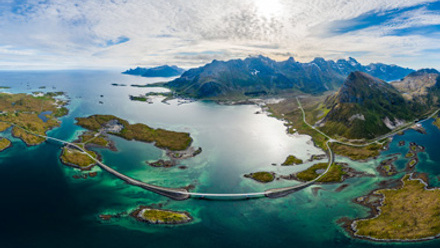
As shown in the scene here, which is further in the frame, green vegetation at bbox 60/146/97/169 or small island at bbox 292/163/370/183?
green vegetation at bbox 60/146/97/169

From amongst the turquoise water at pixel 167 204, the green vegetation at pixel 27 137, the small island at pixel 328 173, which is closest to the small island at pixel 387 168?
the turquoise water at pixel 167 204

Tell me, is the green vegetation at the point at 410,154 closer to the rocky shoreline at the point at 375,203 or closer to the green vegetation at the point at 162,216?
the rocky shoreline at the point at 375,203

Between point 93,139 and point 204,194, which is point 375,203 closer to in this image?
point 204,194

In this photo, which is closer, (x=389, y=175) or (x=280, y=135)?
(x=389, y=175)

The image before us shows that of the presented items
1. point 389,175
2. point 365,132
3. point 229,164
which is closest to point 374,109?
point 365,132

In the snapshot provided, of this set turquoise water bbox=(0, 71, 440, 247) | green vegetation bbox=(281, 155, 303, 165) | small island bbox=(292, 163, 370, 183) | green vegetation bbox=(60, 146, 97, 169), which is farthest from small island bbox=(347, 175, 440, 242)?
green vegetation bbox=(60, 146, 97, 169)

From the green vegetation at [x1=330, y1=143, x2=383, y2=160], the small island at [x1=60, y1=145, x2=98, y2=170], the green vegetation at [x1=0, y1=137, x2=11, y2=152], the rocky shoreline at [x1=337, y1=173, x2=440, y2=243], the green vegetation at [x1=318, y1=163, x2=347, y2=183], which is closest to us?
the rocky shoreline at [x1=337, y1=173, x2=440, y2=243]

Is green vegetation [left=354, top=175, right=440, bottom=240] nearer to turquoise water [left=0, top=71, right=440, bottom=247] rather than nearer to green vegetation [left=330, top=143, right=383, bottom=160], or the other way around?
turquoise water [left=0, top=71, right=440, bottom=247]

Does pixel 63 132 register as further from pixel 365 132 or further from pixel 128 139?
pixel 365 132
